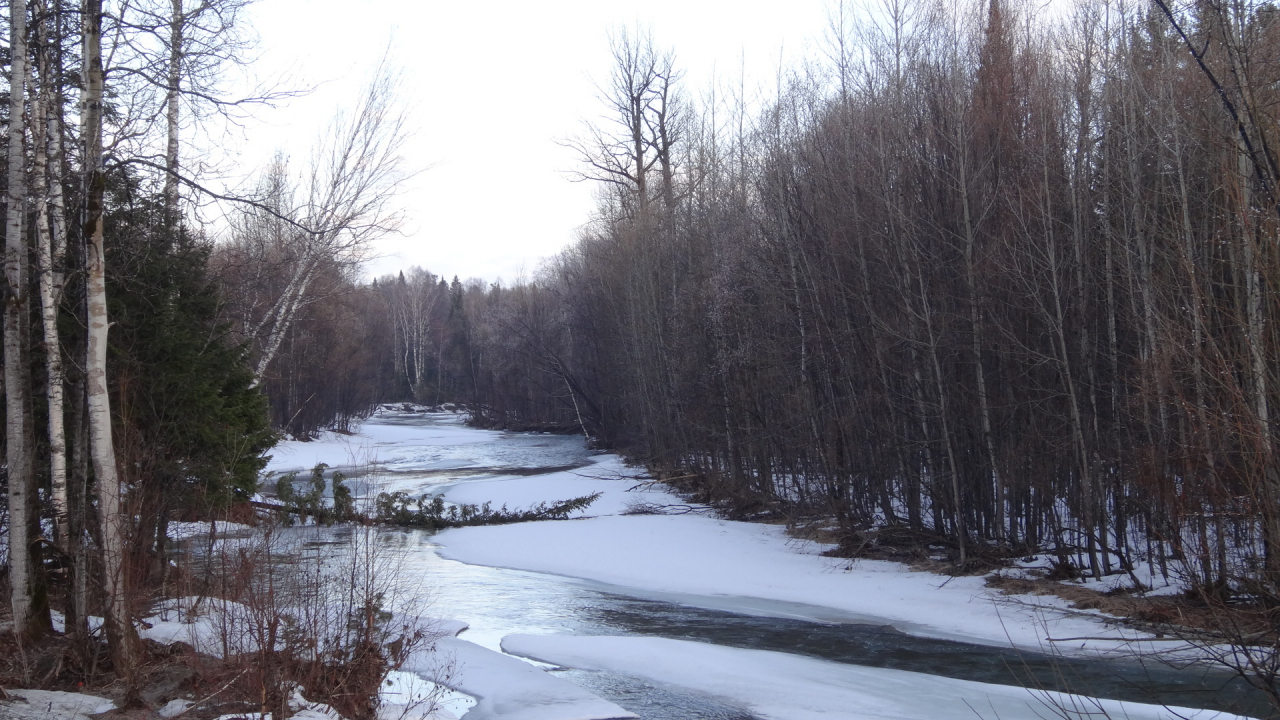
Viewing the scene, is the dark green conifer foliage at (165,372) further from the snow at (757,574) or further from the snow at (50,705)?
the snow at (757,574)

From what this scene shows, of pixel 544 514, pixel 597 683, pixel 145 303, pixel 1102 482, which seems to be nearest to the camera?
pixel 597 683

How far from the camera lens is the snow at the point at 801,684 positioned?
764 centimetres

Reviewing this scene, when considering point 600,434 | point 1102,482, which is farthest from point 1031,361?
point 600,434

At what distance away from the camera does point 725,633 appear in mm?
10867

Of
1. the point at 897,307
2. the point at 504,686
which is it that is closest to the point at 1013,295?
the point at 897,307

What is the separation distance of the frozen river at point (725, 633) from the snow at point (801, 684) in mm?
26

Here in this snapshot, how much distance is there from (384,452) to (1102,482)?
32120 mm

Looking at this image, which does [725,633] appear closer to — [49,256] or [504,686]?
[504,686]

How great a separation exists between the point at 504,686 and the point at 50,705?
3.81m

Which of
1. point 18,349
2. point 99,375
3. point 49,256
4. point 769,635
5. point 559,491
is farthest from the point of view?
point 559,491

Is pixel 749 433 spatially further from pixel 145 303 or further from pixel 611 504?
pixel 145 303

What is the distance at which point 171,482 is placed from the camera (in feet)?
32.8

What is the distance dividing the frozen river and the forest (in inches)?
53.2

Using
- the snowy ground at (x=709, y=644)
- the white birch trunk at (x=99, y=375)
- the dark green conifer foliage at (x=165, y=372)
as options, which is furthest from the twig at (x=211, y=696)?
the dark green conifer foliage at (x=165, y=372)
